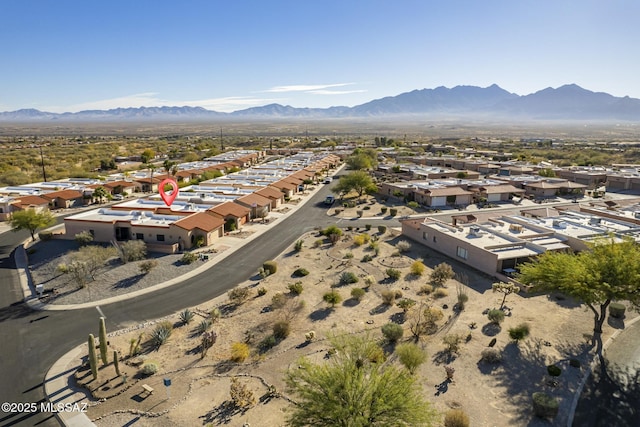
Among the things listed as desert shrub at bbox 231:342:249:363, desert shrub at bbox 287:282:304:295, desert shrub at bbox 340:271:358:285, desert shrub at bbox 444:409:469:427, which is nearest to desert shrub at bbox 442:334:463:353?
desert shrub at bbox 444:409:469:427

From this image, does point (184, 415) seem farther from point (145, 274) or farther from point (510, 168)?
point (510, 168)

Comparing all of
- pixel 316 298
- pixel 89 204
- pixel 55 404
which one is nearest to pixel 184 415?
pixel 55 404

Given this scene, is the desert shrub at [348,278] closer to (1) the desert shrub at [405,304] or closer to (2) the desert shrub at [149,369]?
(1) the desert shrub at [405,304]

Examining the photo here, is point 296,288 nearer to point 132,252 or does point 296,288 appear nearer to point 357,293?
point 357,293

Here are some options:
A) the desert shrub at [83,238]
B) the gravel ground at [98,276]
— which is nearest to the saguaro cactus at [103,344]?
the gravel ground at [98,276]

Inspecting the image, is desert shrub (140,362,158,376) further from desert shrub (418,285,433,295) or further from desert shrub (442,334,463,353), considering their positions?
desert shrub (418,285,433,295)
